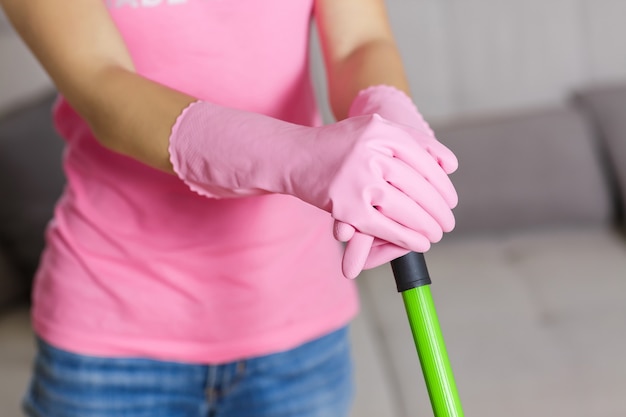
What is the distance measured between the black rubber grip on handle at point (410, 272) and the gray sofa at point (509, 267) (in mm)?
849

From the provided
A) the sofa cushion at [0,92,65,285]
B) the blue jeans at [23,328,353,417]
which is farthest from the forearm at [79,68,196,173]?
the sofa cushion at [0,92,65,285]

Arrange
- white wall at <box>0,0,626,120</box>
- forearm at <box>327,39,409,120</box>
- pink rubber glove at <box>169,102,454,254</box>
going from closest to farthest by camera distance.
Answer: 1. pink rubber glove at <box>169,102,454,254</box>
2. forearm at <box>327,39,409,120</box>
3. white wall at <box>0,0,626,120</box>

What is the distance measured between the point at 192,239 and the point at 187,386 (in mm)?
141

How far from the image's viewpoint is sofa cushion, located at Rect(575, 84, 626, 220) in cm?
189

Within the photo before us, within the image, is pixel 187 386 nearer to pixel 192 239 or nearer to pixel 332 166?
pixel 192 239

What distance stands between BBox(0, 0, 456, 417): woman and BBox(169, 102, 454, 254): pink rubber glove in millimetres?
60

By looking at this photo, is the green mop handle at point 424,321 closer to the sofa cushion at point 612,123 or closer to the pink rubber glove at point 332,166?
the pink rubber glove at point 332,166

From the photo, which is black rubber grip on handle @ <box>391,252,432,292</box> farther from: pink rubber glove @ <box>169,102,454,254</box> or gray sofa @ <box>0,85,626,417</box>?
gray sofa @ <box>0,85,626,417</box>

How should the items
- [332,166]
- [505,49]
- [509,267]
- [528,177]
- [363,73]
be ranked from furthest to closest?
[505,49] → [528,177] → [509,267] → [363,73] → [332,166]

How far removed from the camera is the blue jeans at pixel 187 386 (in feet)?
2.46

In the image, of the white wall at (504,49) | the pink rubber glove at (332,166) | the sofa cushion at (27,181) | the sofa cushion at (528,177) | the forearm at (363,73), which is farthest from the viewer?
the white wall at (504,49)

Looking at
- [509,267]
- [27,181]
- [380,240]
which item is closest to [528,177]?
[509,267]

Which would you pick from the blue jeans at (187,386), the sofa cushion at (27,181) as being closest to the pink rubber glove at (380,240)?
the blue jeans at (187,386)

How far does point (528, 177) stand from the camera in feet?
6.21
